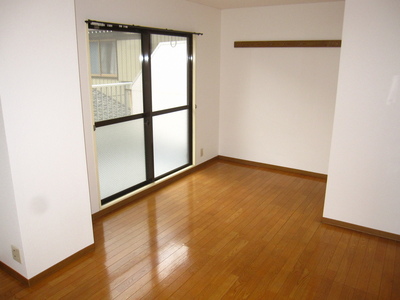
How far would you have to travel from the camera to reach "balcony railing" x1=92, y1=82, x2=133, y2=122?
11.8 ft

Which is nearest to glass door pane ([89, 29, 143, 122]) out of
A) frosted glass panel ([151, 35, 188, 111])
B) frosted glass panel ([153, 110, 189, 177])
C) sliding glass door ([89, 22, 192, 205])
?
sliding glass door ([89, 22, 192, 205])

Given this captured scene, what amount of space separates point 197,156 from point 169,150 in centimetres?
69

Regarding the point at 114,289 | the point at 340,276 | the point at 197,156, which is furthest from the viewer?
the point at 197,156

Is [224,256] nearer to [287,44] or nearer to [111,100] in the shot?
[111,100]

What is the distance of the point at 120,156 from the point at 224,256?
1.80 meters

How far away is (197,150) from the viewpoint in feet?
17.7

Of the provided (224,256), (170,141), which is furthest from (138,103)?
(224,256)

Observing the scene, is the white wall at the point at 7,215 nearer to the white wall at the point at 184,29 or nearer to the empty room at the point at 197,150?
the empty room at the point at 197,150

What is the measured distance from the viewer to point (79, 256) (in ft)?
9.89

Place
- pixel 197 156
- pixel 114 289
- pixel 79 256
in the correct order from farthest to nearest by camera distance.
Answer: pixel 197 156 → pixel 79 256 → pixel 114 289

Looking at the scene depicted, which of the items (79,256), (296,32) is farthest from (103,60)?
(296,32)

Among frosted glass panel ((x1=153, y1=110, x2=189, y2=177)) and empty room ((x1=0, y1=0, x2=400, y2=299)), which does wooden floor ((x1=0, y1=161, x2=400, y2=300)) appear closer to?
empty room ((x1=0, y1=0, x2=400, y2=299))

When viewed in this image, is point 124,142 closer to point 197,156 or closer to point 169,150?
point 169,150

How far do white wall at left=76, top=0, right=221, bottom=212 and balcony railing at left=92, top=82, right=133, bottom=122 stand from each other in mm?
177
